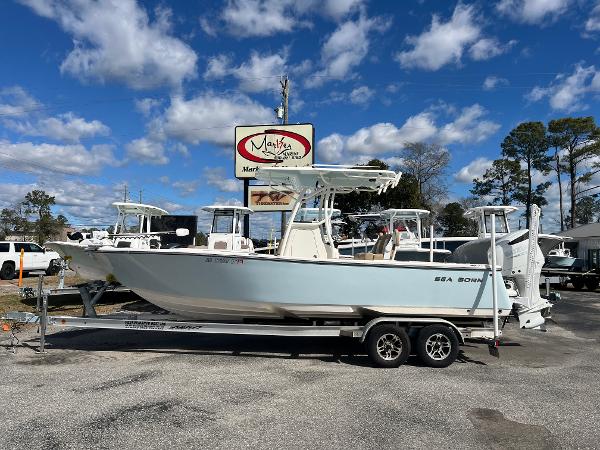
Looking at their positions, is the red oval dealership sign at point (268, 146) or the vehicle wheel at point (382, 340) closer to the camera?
the vehicle wheel at point (382, 340)

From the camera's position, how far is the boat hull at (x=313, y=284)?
6590mm

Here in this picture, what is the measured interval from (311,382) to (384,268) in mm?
1811

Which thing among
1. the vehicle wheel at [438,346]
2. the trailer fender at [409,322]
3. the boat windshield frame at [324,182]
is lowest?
the vehicle wheel at [438,346]

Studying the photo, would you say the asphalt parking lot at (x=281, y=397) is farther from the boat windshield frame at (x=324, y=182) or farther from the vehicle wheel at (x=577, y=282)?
the vehicle wheel at (x=577, y=282)

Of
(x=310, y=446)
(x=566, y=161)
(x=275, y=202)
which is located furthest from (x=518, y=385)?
(x=566, y=161)

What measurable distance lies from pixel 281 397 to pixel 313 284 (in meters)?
1.75

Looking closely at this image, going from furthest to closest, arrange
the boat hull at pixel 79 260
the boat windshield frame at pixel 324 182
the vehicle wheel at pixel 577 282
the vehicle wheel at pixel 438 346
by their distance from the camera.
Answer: the vehicle wheel at pixel 577 282 → the boat hull at pixel 79 260 → the boat windshield frame at pixel 324 182 → the vehicle wheel at pixel 438 346

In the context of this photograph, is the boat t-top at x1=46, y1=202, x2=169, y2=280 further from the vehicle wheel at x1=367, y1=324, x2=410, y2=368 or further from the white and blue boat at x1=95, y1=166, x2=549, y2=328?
the vehicle wheel at x1=367, y1=324, x2=410, y2=368

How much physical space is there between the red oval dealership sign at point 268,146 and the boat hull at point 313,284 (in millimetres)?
13470

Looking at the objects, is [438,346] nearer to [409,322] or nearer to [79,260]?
[409,322]

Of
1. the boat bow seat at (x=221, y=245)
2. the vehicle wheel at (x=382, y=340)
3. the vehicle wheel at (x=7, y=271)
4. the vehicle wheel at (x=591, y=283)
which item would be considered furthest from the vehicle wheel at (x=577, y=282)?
the vehicle wheel at (x=7, y=271)

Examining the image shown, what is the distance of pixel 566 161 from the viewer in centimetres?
4206

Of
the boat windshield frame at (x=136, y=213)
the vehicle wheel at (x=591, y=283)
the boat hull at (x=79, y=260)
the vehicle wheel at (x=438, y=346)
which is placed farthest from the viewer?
the vehicle wheel at (x=591, y=283)

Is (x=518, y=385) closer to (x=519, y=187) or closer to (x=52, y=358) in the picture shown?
(x=52, y=358)
